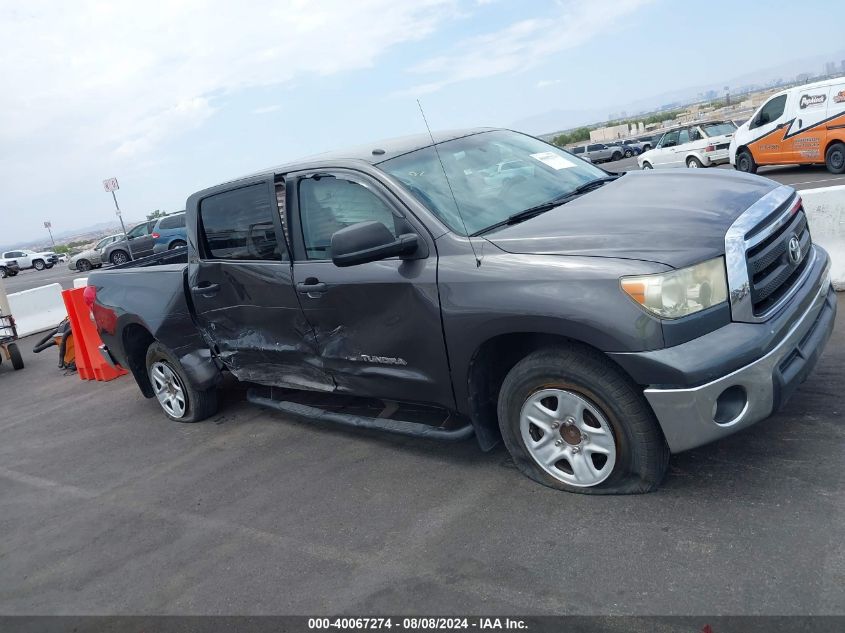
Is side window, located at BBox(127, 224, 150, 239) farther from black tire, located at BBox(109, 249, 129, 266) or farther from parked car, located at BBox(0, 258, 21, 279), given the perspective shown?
parked car, located at BBox(0, 258, 21, 279)

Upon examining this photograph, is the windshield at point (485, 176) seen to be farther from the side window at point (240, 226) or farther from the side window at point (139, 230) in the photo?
the side window at point (139, 230)

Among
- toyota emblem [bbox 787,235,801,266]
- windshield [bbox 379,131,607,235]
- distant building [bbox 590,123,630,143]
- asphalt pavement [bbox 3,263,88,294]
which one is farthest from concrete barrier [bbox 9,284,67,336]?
distant building [bbox 590,123,630,143]

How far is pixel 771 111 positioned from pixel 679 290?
52.3 ft

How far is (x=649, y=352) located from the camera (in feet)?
10.2

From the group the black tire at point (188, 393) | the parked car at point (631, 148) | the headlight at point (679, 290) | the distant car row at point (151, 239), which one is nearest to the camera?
the headlight at point (679, 290)

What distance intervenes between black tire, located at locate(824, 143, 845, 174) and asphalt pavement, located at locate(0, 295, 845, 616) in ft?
38.4

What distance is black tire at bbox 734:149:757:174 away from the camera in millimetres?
17391

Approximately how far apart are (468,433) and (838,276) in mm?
4411

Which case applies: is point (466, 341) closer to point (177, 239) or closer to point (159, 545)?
point (159, 545)

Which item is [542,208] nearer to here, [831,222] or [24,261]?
[831,222]

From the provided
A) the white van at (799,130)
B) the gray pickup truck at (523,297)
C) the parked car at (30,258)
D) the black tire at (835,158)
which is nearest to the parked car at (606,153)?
the white van at (799,130)

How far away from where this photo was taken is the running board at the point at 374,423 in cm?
397

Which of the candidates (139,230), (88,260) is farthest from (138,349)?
(88,260)

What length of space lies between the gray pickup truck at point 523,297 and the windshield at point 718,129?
18.8m
